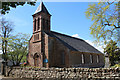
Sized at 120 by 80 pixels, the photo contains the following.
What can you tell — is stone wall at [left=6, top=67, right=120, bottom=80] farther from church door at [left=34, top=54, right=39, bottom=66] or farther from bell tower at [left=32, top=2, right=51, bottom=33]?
bell tower at [left=32, top=2, right=51, bottom=33]

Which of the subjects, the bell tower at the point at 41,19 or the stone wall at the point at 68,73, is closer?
the stone wall at the point at 68,73

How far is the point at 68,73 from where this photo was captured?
1005cm

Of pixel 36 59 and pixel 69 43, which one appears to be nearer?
pixel 36 59

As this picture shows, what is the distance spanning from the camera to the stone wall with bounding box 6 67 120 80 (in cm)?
831

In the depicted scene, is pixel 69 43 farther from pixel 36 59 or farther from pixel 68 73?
pixel 68 73

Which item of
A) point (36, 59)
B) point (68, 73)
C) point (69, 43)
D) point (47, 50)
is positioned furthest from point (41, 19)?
point (68, 73)

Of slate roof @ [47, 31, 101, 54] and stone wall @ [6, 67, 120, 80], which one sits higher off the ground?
slate roof @ [47, 31, 101, 54]

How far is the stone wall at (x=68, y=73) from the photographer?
831 cm

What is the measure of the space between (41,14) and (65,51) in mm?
10693

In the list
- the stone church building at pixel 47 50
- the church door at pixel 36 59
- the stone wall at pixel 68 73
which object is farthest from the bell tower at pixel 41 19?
the stone wall at pixel 68 73

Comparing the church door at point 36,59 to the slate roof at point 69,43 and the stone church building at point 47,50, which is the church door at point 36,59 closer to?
the stone church building at point 47,50

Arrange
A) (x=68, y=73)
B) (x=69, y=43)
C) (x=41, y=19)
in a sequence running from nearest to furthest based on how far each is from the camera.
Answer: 1. (x=68, y=73)
2. (x=41, y=19)
3. (x=69, y=43)

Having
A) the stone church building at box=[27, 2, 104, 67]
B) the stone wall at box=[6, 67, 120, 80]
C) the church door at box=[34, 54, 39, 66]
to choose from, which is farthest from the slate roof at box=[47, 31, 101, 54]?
the stone wall at box=[6, 67, 120, 80]

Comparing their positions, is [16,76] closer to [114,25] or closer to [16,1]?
[16,1]
